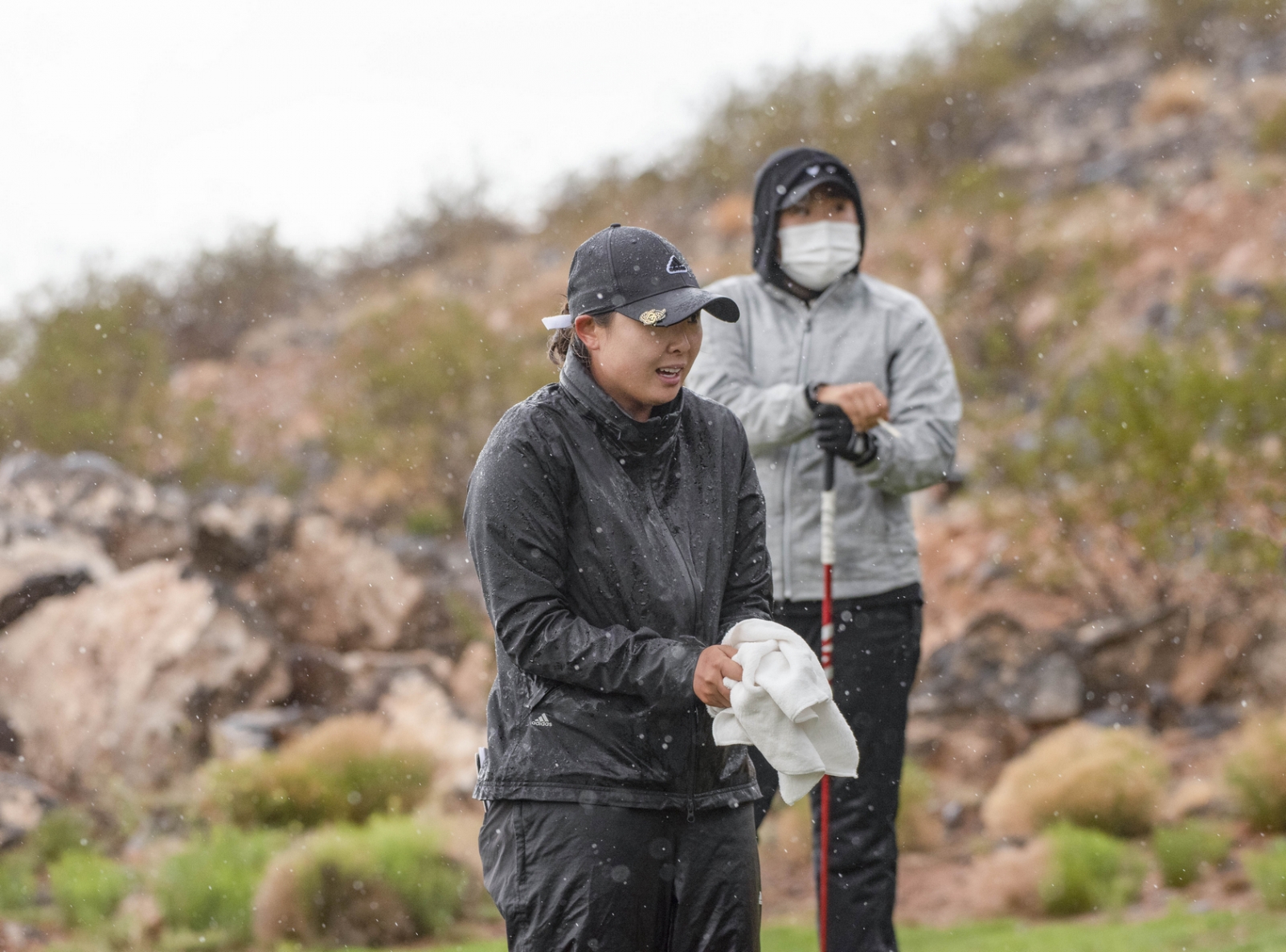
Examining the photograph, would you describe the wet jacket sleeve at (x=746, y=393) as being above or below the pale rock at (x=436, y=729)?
above

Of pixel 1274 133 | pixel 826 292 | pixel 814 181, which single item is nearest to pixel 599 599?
pixel 826 292

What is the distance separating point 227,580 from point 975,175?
471 inches

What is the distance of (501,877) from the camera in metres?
2.52

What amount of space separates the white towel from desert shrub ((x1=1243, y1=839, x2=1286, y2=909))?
441 cm

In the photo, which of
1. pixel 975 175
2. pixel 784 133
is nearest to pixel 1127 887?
pixel 975 175

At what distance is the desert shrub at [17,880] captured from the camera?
Answer: 7234mm

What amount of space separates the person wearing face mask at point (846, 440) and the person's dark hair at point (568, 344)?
1228 mm

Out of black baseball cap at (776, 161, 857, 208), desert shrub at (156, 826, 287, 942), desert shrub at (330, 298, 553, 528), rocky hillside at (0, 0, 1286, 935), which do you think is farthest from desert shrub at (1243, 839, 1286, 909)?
desert shrub at (330, 298, 553, 528)

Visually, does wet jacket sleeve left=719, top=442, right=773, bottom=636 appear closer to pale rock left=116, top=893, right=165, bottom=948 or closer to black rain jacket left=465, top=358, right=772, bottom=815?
black rain jacket left=465, top=358, right=772, bottom=815

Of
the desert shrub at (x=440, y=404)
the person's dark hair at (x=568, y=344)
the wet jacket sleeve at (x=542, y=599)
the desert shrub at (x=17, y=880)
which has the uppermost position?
the desert shrub at (x=440, y=404)

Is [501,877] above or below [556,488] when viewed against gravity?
below

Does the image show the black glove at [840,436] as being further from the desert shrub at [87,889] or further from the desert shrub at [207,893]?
the desert shrub at [87,889]

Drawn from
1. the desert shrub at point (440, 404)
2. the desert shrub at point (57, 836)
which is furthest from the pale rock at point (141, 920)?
the desert shrub at point (440, 404)

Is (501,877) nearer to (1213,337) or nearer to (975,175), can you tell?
(1213,337)
